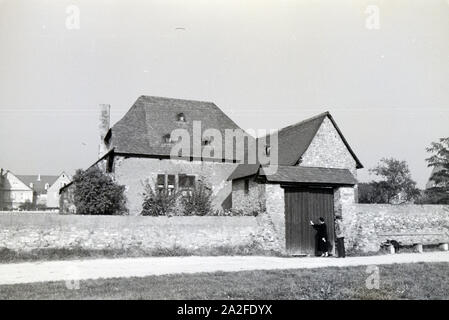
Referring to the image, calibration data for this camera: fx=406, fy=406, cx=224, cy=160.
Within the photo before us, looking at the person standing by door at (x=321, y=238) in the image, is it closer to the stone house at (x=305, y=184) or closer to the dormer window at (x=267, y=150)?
the stone house at (x=305, y=184)

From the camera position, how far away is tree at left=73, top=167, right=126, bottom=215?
65.8ft

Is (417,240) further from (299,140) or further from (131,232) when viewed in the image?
(131,232)

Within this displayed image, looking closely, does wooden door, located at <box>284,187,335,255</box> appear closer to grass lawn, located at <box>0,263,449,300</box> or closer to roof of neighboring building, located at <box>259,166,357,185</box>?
roof of neighboring building, located at <box>259,166,357,185</box>

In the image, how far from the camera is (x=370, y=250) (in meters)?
19.1

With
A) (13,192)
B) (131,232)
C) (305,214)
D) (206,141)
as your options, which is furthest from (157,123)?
(13,192)

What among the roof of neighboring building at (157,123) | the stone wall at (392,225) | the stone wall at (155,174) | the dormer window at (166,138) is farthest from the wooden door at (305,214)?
the dormer window at (166,138)

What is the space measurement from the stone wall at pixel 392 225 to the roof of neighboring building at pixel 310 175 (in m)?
1.31

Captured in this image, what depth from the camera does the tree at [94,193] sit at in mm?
20062

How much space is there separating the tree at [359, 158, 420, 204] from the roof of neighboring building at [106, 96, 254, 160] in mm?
16431

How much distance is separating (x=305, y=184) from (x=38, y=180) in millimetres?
93548

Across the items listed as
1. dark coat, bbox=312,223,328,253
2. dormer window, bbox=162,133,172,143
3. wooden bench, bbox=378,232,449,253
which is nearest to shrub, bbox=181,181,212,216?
dark coat, bbox=312,223,328,253

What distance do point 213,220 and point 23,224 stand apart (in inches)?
286
